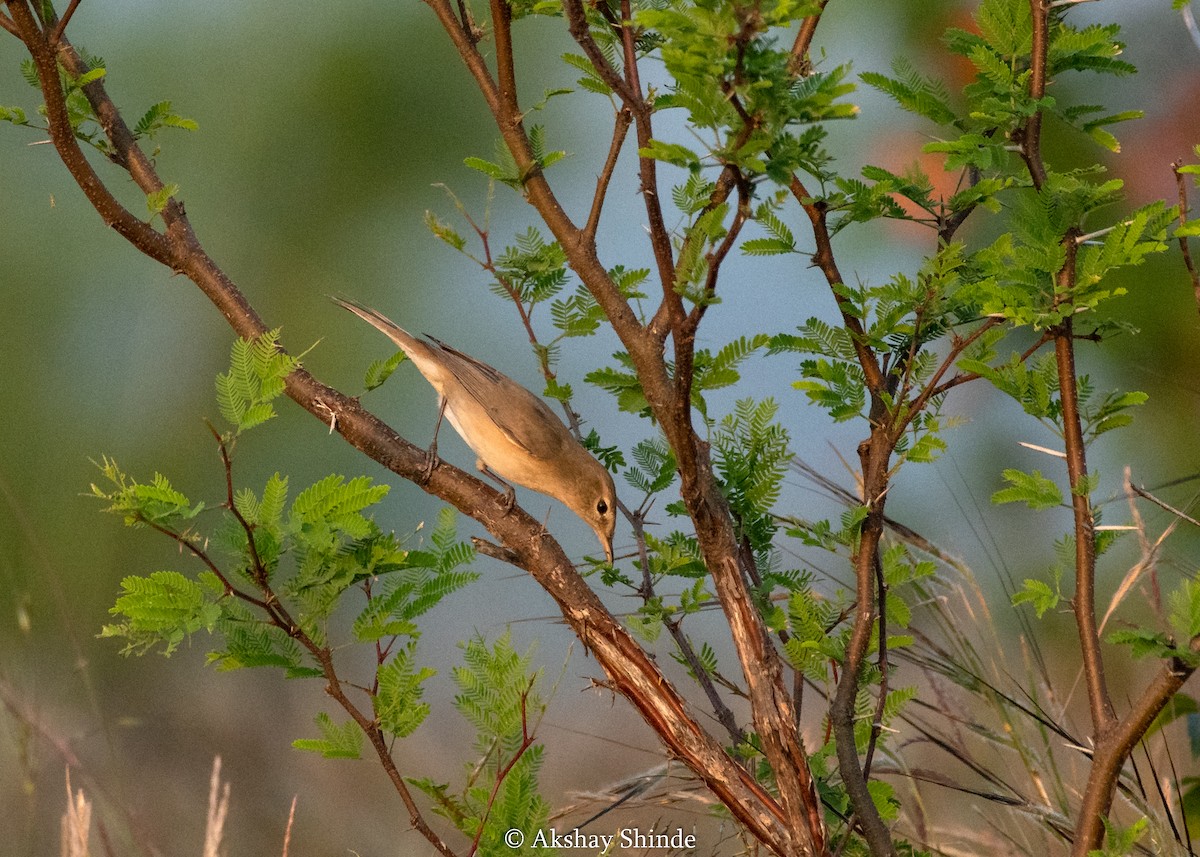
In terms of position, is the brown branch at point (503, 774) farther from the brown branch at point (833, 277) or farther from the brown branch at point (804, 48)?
the brown branch at point (804, 48)

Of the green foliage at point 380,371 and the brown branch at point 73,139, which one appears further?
the green foliage at point 380,371

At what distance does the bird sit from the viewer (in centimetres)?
286

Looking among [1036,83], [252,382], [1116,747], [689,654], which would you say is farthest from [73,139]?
[1116,747]

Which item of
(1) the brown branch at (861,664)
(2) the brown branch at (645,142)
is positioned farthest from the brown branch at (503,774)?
(2) the brown branch at (645,142)

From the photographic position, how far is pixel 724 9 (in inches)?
42.1

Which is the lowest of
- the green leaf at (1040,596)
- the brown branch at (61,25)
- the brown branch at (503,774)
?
the brown branch at (503,774)

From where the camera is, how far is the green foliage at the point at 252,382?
1.52 meters

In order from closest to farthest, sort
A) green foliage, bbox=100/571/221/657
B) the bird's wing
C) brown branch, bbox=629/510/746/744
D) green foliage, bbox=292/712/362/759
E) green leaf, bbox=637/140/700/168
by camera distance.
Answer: green leaf, bbox=637/140/700/168 < green foliage, bbox=100/571/221/657 < green foliage, bbox=292/712/362/759 < brown branch, bbox=629/510/746/744 < the bird's wing

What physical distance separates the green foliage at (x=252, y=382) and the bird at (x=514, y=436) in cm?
124

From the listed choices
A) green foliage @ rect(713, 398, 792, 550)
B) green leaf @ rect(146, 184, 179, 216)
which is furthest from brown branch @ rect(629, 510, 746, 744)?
green leaf @ rect(146, 184, 179, 216)

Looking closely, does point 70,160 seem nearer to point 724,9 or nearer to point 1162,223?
point 724,9

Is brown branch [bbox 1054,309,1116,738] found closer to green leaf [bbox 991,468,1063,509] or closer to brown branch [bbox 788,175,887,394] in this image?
green leaf [bbox 991,468,1063,509]

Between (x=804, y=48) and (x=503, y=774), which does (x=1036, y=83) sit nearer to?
(x=804, y=48)

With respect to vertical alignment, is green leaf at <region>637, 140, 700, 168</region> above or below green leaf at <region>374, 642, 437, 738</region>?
above
